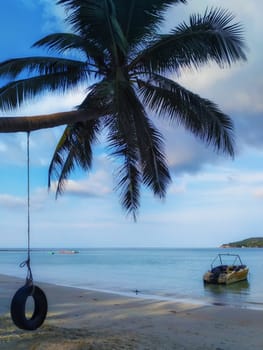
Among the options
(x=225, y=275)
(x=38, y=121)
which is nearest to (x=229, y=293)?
(x=225, y=275)

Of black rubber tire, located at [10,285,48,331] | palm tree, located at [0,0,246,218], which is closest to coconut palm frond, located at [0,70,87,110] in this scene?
palm tree, located at [0,0,246,218]

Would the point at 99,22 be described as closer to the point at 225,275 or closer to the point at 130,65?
the point at 130,65

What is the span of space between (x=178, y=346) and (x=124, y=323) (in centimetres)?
379

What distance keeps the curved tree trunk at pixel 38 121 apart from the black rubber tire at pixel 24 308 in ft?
7.99

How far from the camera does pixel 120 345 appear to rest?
7527mm

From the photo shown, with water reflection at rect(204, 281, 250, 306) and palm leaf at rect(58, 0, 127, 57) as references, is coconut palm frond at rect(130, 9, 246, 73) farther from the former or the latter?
water reflection at rect(204, 281, 250, 306)

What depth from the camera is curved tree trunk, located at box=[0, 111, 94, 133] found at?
6.36 metres

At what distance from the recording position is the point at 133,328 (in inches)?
432

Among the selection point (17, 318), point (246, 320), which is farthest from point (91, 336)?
point (246, 320)

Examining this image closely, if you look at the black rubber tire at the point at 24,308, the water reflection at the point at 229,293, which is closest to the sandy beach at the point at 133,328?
the black rubber tire at the point at 24,308

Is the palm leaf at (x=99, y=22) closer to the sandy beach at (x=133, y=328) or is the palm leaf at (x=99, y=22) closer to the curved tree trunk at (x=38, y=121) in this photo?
the curved tree trunk at (x=38, y=121)

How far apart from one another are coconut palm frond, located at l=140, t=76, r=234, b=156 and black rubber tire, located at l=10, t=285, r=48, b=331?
4.14 meters

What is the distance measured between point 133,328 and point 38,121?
21.1 feet

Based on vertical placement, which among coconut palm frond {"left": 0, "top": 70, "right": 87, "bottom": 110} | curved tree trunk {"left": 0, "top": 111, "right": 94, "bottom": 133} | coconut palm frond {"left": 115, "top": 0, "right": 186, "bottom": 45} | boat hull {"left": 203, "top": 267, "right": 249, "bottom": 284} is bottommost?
boat hull {"left": 203, "top": 267, "right": 249, "bottom": 284}
